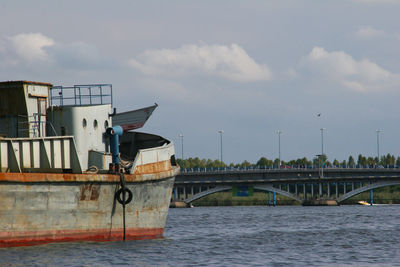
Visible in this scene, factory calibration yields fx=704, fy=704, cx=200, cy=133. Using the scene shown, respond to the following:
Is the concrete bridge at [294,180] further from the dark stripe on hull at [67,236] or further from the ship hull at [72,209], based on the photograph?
the dark stripe on hull at [67,236]

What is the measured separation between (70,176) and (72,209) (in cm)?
159

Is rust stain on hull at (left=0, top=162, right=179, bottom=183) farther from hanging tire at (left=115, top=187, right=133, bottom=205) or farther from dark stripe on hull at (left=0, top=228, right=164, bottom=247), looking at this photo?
dark stripe on hull at (left=0, top=228, right=164, bottom=247)

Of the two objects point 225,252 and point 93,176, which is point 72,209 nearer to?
point 93,176

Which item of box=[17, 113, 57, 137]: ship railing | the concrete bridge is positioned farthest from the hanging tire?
the concrete bridge

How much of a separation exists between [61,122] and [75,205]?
5660mm

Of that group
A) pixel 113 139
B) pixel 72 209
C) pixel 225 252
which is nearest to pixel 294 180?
pixel 225 252

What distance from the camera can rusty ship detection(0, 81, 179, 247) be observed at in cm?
2952

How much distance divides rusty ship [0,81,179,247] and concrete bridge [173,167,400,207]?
304 feet

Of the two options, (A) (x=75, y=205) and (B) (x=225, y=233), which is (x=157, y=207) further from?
(B) (x=225, y=233)

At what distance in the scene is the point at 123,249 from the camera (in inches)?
1307

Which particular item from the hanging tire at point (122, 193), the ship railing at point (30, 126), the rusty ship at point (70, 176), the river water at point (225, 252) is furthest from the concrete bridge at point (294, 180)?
the ship railing at point (30, 126)

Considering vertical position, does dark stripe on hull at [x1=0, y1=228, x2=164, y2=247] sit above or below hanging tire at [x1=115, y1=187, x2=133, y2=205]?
below

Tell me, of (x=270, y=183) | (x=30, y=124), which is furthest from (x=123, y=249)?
(x=270, y=183)

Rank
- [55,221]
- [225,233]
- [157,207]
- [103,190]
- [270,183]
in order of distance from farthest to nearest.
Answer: [270,183]
[225,233]
[157,207]
[103,190]
[55,221]
